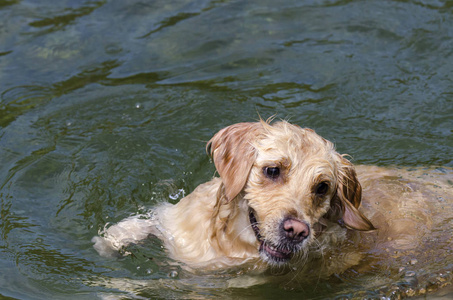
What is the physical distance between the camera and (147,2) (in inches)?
456

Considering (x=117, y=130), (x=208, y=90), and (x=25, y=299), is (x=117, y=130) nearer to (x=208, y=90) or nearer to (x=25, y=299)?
(x=208, y=90)

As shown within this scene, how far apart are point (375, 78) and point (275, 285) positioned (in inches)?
183

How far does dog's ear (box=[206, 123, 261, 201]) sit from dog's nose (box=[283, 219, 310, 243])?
562mm

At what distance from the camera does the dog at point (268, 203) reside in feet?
17.9

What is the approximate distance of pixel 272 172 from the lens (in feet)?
18.2

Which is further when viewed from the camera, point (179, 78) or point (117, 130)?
point (179, 78)

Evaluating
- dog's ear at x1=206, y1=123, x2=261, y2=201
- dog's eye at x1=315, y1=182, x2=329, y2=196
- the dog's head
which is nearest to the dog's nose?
the dog's head

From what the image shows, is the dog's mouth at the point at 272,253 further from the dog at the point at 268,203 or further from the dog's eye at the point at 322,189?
the dog's eye at the point at 322,189

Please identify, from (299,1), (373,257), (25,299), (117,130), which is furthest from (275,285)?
(299,1)

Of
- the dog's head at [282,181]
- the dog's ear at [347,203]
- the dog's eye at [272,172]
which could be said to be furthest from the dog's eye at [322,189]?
the dog's eye at [272,172]

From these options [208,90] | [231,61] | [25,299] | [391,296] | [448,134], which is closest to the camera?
[25,299]

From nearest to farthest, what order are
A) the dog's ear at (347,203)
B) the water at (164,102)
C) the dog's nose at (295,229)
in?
the dog's nose at (295,229) < the dog's ear at (347,203) < the water at (164,102)

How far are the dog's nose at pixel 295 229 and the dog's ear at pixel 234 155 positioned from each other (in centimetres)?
56

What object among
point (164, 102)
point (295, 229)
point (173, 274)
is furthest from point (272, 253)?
point (164, 102)
